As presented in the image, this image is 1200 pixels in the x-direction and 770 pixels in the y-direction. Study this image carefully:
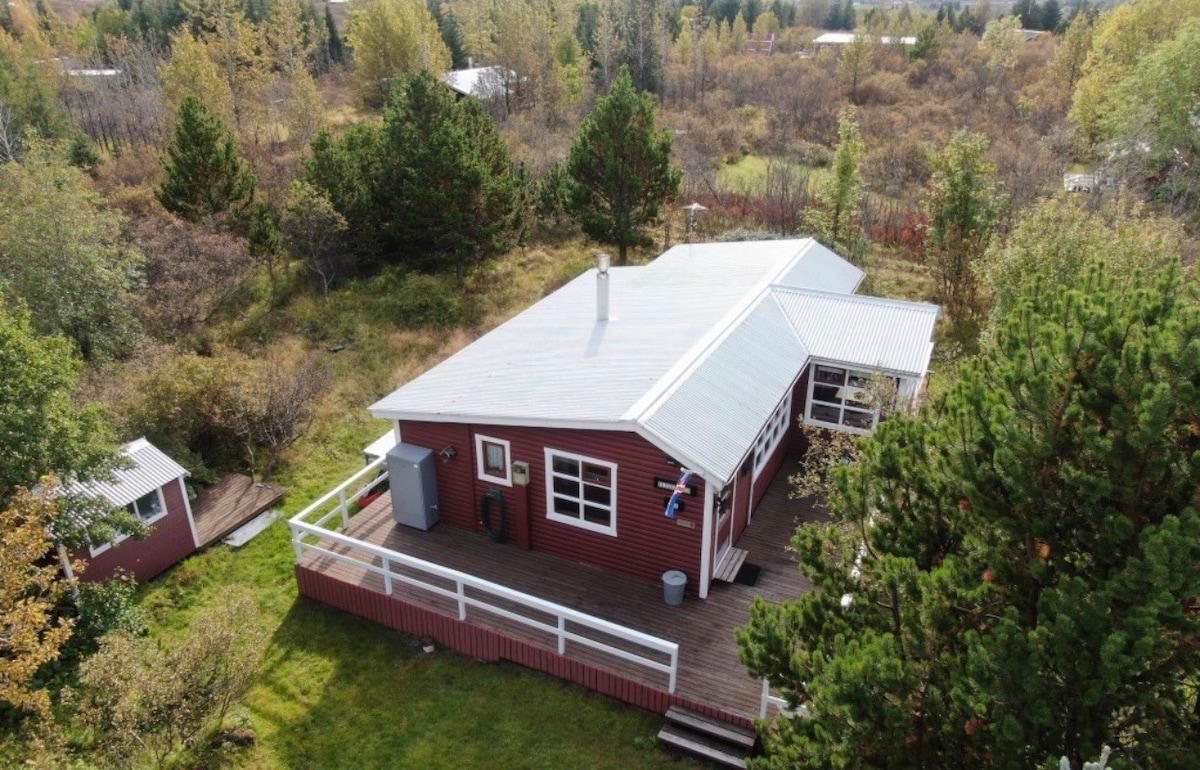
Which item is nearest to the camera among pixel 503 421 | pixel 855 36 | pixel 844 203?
pixel 503 421

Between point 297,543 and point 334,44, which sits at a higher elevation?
point 334,44

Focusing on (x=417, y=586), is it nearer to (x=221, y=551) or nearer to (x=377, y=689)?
(x=377, y=689)

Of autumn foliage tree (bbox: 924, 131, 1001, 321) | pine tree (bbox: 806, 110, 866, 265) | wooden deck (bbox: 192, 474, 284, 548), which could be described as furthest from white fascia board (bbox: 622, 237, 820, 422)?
pine tree (bbox: 806, 110, 866, 265)

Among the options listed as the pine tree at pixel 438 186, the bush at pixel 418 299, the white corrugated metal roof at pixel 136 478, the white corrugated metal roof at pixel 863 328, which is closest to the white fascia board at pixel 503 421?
the white corrugated metal roof at pixel 136 478

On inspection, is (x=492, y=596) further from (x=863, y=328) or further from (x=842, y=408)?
(x=863, y=328)

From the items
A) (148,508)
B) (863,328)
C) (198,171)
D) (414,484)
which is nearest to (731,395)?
(863,328)

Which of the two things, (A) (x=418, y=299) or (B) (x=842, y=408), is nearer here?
(B) (x=842, y=408)
